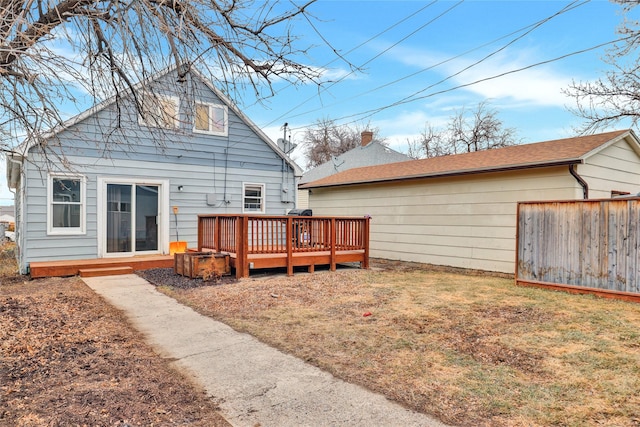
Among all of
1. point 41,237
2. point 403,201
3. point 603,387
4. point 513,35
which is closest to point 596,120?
point 513,35

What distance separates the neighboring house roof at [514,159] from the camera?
799 cm

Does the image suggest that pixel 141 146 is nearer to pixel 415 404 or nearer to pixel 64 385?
pixel 64 385

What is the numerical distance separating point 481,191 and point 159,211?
26.4 ft

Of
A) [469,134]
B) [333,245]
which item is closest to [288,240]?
[333,245]

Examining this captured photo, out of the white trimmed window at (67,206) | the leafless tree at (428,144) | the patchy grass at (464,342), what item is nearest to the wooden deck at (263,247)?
the white trimmed window at (67,206)

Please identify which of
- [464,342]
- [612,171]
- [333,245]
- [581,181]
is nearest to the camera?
[464,342]

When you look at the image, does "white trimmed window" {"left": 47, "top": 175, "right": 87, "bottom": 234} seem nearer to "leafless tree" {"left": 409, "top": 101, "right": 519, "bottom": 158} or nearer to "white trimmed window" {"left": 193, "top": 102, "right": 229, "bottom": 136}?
"white trimmed window" {"left": 193, "top": 102, "right": 229, "bottom": 136}

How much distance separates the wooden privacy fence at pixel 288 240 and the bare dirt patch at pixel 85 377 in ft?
10.1

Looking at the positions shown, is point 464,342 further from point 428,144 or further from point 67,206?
point 428,144

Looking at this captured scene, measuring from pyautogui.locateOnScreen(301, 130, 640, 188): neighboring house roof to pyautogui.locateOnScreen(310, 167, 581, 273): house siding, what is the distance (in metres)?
0.27

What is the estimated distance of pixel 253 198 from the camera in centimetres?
1139

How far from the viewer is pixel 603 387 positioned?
2.94 m

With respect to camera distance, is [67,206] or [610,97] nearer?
[67,206]

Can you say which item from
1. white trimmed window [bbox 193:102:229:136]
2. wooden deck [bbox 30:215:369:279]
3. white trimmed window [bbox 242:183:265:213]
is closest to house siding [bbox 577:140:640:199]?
wooden deck [bbox 30:215:369:279]
